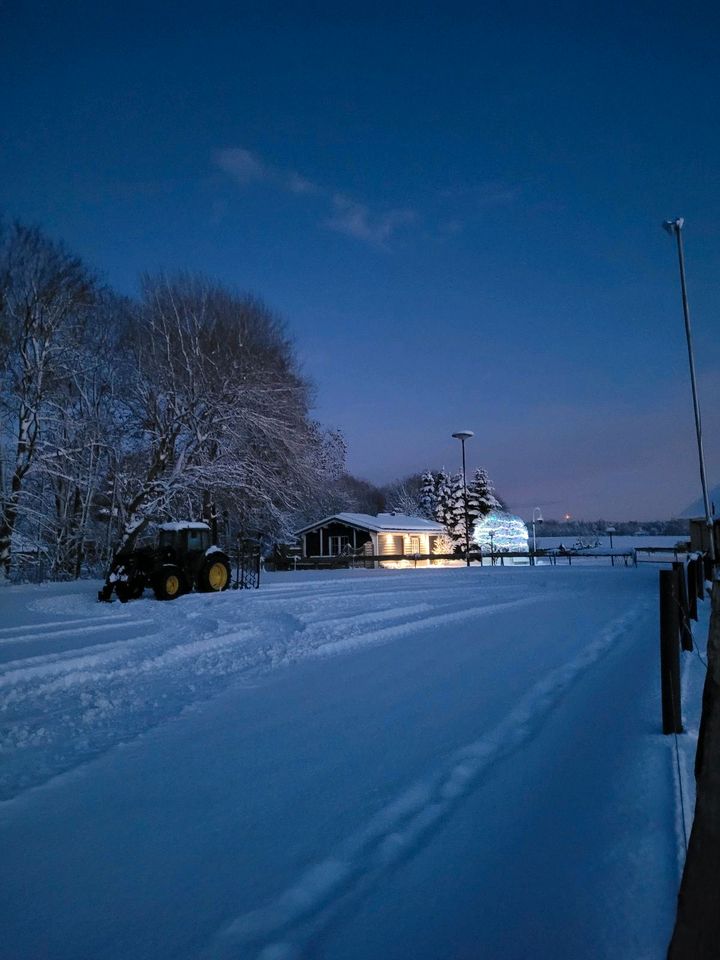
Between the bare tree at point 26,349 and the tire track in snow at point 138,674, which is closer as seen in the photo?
the tire track in snow at point 138,674

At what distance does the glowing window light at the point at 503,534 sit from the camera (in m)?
52.0

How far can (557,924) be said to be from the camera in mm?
2484

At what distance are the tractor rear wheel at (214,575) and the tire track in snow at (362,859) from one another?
13.2 meters

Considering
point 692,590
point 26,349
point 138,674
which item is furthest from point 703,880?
point 26,349

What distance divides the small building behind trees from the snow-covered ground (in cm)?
3590

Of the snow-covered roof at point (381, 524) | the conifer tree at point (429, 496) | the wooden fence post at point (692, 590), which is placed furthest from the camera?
the conifer tree at point (429, 496)

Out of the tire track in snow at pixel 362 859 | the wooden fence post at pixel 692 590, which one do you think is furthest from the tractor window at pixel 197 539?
the tire track in snow at pixel 362 859

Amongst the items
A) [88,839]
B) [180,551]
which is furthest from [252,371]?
[88,839]

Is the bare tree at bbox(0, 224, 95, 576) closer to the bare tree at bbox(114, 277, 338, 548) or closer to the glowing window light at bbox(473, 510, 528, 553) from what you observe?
the bare tree at bbox(114, 277, 338, 548)

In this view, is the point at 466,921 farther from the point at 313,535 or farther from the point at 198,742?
the point at 313,535

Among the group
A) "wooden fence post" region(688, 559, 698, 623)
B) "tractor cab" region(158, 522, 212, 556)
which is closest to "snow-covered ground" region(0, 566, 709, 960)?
"wooden fence post" region(688, 559, 698, 623)

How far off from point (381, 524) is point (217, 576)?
27608 millimetres

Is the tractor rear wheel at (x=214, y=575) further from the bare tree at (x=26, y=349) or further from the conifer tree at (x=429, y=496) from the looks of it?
the conifer tree at (x=429, y=496)

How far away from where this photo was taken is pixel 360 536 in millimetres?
44375
